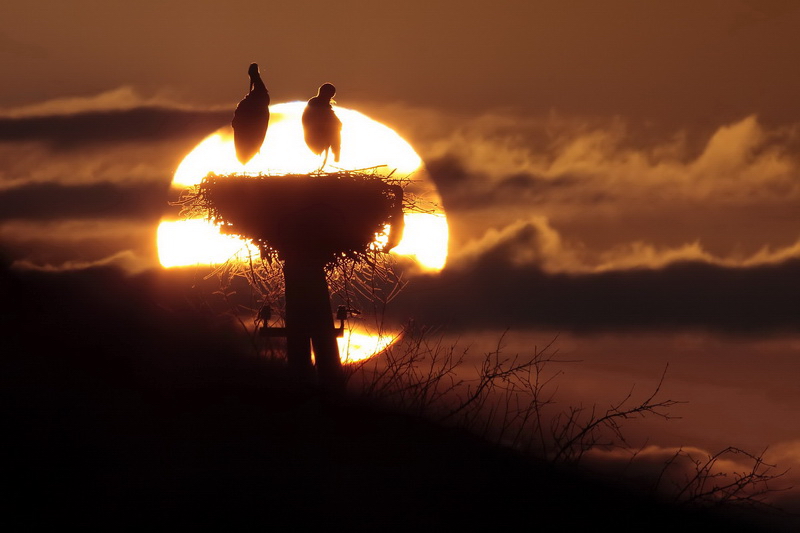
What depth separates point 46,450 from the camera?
22.4 feet

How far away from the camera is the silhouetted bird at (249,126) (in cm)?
1027

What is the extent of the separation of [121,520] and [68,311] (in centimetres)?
385

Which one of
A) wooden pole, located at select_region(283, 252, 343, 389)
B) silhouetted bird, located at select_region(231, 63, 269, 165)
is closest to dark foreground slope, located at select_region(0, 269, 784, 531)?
wooden pole, located at select_region(283, 252, 343, 389)

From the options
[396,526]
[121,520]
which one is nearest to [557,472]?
[396,526]

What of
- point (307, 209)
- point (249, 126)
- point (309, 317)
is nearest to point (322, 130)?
point (249, 126)

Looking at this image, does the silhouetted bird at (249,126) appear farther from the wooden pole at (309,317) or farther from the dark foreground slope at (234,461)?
the dark foreground slope at (234,461)

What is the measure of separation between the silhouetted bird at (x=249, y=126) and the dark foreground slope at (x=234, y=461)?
233 cm

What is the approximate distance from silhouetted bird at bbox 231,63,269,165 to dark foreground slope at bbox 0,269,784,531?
2.33 metres

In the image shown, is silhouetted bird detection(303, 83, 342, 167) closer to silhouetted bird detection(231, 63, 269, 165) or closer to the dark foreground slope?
silhouetted bird detection(231, 63, 269, 165)

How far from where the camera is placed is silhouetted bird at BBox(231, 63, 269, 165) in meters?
10.3

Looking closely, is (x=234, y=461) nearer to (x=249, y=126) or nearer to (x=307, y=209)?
(x=307, y=209)

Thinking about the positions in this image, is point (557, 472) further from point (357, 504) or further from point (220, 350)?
point (220, 350)

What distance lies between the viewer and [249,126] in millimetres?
10297

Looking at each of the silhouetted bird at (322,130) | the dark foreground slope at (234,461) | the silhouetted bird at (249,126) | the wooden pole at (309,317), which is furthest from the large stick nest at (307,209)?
the dark foreground slope at (234,461)
